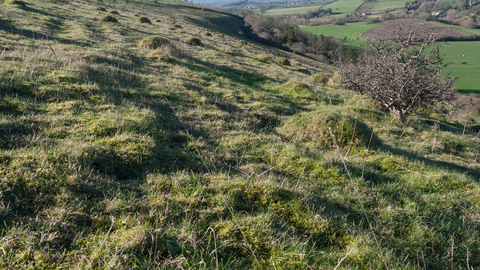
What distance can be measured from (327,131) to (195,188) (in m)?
4.13

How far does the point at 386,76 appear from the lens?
31.3 ft

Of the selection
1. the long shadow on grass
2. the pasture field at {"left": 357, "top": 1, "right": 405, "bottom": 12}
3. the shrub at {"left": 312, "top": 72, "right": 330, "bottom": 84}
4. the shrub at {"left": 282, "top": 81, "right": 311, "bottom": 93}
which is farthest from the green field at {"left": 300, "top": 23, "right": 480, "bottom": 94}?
the pasture field at {"left": 357, "top": 1, "right": 405, "bottom": 12}

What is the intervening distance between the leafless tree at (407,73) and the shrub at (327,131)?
4387mm

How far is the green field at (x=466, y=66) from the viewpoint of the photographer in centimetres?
4614

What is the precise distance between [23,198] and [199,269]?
2.09 metres

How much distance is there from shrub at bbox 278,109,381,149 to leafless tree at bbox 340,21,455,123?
439 centimetres

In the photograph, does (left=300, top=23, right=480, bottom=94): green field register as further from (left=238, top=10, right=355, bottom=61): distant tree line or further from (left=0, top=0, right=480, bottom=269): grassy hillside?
(left=0, top=0, right=480, bottom=269): grassy hillside

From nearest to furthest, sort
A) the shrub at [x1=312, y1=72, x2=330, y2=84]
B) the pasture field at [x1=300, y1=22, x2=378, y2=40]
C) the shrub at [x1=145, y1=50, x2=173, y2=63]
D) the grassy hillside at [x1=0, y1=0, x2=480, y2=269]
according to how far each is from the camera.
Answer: the grassy hillside at [x1=0, y1=0, x2=480, y2=269] → the shrub at [x1=145, y1=50, x2=173, y2=63] → the shrub at [x1=312, y1=72, x2=330, y2=84] → the pasture field at [x1=300, y1=22, x2=378, y2=40]

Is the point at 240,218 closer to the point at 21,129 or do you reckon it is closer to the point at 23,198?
the point at 23,198

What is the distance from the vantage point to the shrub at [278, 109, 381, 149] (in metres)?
5.94

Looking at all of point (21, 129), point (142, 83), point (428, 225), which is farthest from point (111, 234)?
point (142, 83)

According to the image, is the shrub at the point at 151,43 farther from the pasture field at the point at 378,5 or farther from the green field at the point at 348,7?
the green field at the point at 348,7

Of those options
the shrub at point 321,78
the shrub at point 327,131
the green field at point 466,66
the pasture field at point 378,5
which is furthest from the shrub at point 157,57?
the pasture field at point 378,5

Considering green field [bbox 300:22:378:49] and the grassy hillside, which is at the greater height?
green field [bbox 300:22:378:49]
